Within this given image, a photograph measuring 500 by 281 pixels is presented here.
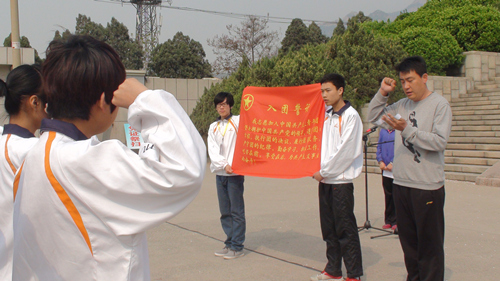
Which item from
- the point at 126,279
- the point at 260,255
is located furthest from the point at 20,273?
the point at 260,255

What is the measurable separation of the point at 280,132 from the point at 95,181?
11.9ft

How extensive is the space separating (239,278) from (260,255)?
2.41 ft

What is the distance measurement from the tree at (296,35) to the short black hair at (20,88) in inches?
1338

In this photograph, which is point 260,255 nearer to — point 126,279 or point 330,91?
point 330,91

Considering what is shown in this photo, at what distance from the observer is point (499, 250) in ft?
16.1

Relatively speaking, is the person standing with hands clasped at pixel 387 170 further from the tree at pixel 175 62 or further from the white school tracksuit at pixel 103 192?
the tree at pixel 175 62

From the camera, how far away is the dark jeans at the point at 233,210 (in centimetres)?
500

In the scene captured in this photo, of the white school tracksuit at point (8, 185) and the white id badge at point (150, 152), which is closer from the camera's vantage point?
the white id badge at point (150, 152)

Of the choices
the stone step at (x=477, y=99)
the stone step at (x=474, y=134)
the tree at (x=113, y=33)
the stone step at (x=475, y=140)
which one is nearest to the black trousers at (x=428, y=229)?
the stone step at (x=475, y=140)

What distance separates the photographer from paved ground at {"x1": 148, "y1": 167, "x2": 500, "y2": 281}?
443 cm

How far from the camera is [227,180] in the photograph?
515 centimetres

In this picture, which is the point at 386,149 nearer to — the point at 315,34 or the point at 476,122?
the point at 476,122

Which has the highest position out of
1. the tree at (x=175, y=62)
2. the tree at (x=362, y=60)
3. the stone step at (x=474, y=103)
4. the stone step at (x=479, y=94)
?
the tree at (x=175, y=62)

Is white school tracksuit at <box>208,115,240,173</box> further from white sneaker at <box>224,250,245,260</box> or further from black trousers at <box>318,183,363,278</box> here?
black trousers at <box>318,183,363,278</box>
